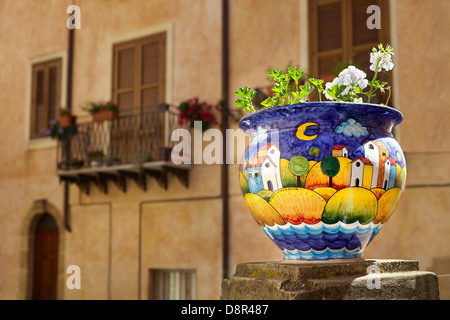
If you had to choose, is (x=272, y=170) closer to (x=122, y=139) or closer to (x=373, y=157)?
(x=373, y=157)

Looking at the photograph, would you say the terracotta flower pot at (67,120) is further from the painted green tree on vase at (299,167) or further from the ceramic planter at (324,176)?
the painted green tree on vase at (299,167)

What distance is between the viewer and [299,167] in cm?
257

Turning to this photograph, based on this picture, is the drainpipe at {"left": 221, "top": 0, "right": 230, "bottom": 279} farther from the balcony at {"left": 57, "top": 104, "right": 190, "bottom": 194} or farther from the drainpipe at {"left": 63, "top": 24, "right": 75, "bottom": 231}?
the drainpipe at {"left": 63, "top": 24, "right": 75, "bottom": 231}

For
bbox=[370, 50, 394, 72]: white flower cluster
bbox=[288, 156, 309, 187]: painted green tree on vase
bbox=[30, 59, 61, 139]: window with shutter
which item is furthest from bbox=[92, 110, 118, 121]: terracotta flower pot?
bbox=[288, 156, 309, 187]: painted green tree on vase

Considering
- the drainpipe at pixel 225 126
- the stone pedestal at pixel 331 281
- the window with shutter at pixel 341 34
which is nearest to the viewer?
the stone pedestal at pixel 331 281

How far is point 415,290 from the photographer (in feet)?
9.06

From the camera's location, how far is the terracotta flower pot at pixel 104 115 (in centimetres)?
970

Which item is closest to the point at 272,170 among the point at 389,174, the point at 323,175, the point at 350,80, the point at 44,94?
the point at 323,175

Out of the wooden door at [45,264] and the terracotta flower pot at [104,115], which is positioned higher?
the terracotta flower pot at [104,115]

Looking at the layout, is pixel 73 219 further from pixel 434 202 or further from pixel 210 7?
pixel 434 202

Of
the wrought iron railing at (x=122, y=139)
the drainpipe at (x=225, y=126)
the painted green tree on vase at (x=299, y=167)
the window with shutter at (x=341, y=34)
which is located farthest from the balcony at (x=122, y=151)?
the painted green tree on vase at (x=299, y=167)

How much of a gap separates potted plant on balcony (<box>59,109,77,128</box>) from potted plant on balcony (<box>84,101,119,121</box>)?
0.44 metres

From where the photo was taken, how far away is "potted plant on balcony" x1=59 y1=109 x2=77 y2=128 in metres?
10.3

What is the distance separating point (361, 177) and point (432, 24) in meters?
5.57
